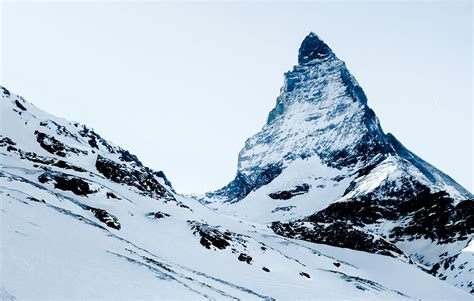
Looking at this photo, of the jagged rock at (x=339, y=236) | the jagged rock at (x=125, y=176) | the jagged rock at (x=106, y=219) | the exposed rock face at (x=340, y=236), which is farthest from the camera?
the jagged rock at (x=339, y=236)

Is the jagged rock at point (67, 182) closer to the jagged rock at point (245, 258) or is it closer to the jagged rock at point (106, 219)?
the jagged rock at point (106, 219)

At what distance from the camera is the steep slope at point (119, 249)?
1939 cm

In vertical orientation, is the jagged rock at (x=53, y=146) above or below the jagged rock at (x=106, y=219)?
above

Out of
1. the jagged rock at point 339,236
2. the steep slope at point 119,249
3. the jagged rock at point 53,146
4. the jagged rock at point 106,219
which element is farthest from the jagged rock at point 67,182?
the jagged rock at point 339,236

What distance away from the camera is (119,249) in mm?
28219

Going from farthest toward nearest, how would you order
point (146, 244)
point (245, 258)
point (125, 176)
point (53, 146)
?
point (53, 146) < point (125, 176) < point (245, 258) < point (146, 244)

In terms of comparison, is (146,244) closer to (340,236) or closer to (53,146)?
(53,146)

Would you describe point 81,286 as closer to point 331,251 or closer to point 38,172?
point 38,172

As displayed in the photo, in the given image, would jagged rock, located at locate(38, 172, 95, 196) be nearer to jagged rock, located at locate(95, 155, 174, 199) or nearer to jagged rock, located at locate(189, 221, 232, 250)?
jagged rock, located at locate(189, 221, 232, 250)

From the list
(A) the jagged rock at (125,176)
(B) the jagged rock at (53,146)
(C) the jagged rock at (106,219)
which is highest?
(B) the jagged rock at (53,146)

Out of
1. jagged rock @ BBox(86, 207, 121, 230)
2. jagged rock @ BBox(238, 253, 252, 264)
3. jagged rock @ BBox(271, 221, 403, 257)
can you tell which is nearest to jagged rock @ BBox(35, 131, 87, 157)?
jagged rock @ BBox(86, 207, 121, 230)

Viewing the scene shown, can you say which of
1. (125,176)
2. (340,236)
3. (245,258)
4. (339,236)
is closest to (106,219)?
(245,258)

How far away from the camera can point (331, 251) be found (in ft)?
326

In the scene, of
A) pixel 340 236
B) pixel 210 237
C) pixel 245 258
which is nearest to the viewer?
pixel 245 258
